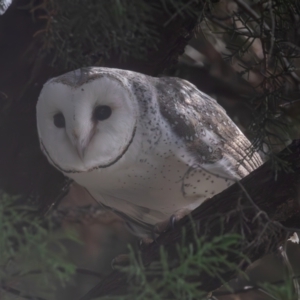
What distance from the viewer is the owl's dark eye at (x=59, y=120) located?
1.29 m

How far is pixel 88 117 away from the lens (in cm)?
122

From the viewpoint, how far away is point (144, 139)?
52.1 inches

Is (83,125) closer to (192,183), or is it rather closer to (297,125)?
(192,183)

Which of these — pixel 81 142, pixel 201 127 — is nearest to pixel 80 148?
pixel 81 142

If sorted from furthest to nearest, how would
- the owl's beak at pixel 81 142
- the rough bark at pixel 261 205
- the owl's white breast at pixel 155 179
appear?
the owl's white breast at pixel 155 179, the owl's beak at pixel 81 142, the rough bark at pixel 261 205

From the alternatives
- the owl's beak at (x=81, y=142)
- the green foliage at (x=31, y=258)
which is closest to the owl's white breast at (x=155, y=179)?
the owl's beak at (x=81, y=142)

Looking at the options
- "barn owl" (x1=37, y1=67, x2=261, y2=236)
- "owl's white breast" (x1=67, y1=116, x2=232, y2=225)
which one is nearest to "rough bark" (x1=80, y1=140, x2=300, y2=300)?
"barn owl" (x1=37, y1=67, x2=261, y2=236)

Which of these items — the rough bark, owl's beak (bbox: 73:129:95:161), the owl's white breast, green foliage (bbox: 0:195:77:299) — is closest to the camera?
green foliage (bbox: 0:195:77:299)

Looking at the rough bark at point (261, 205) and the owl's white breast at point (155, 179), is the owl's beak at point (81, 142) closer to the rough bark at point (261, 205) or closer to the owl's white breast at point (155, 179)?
the owl's white breast at point (155, 179)

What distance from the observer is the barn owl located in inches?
49.1

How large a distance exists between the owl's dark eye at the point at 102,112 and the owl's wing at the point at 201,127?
0.16 meters

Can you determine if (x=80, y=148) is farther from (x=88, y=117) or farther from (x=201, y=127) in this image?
(x=201, y=127)

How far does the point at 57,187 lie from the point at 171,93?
0.46 meters

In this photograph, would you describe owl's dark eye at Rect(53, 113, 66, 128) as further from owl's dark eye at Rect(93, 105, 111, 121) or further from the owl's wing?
the owl's wing
